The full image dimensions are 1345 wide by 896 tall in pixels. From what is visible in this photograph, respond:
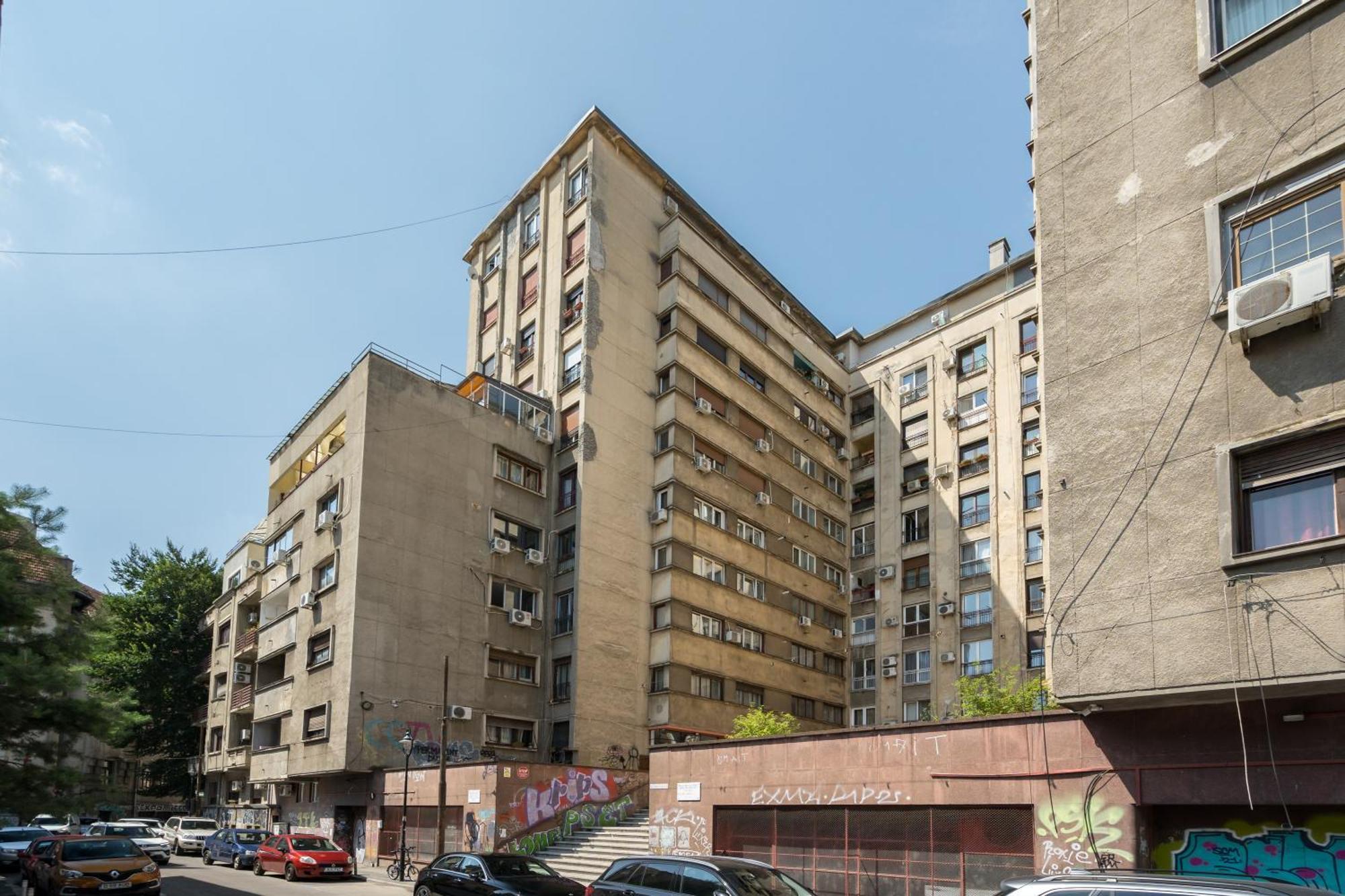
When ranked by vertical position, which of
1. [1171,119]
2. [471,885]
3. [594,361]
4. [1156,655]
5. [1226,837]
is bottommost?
[471,885]

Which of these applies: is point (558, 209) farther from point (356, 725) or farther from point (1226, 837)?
point (1226, 837)

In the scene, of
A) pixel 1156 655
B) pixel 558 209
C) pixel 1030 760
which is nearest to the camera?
pixel 1156 655

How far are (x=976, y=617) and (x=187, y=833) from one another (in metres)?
31.9

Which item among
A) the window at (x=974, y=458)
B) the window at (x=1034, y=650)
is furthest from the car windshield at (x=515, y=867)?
the window at (x=974, y=458)

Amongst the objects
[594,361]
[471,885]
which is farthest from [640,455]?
[471,885]

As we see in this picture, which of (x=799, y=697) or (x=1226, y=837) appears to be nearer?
(x=1226, y=837)

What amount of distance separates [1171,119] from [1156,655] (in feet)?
24.2

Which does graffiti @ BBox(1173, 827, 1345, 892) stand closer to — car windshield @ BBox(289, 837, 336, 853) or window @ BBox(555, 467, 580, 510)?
car windshield @ BBox(289, 837, 336, 853)

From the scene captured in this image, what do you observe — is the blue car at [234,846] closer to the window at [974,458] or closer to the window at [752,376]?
the window at [752,376]

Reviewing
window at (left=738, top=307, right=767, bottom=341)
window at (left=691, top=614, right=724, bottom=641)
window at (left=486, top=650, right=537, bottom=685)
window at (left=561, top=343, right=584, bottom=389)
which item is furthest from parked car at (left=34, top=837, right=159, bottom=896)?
window at (left=738, top=307, right=767, bottom=341)

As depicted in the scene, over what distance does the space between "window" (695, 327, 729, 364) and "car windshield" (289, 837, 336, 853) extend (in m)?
23.1

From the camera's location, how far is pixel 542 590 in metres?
38.2

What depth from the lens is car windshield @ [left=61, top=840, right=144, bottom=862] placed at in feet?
63.0

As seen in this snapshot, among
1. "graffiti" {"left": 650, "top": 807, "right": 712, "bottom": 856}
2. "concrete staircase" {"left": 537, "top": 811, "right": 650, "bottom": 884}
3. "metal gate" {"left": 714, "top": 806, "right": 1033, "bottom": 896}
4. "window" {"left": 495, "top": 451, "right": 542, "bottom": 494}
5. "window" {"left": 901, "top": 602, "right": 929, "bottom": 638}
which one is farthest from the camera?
"window" {"left": 901, "top": 602, "right": 929, "bottom": 638}
